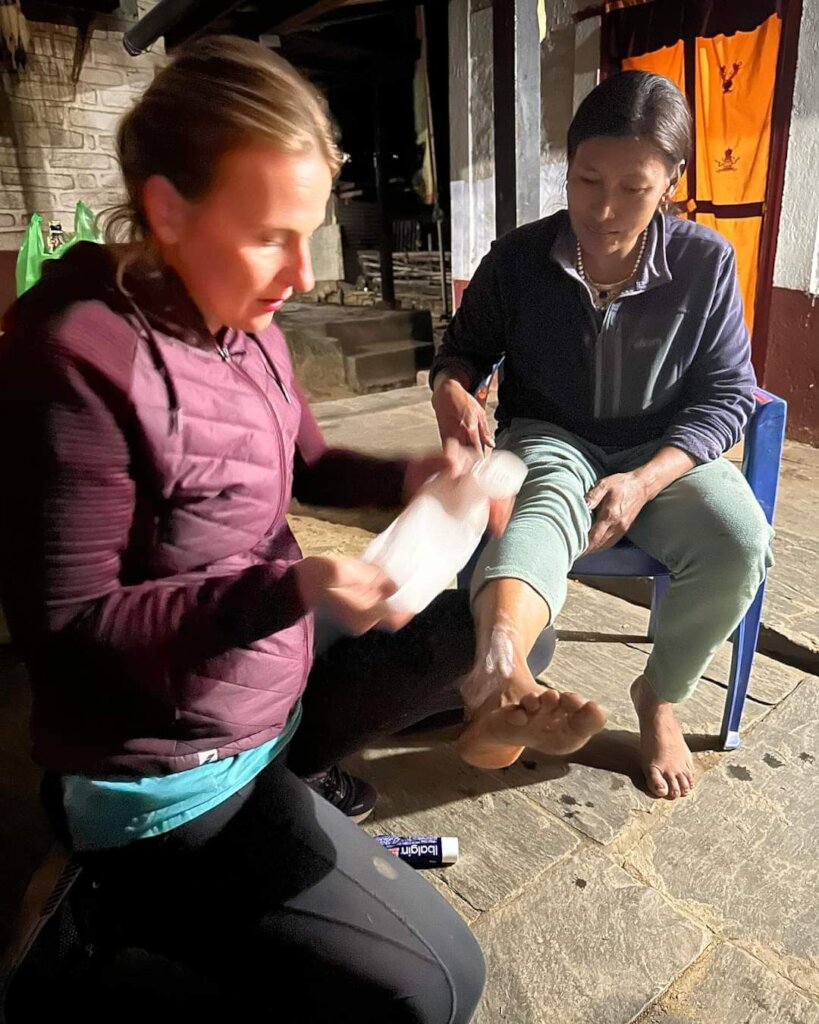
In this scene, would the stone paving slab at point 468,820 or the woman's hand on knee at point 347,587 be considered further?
the stone paving slab at point 468,820

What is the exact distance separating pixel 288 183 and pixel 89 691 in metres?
0.71

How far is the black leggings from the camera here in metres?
1.02

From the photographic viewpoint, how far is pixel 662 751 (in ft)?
5.71

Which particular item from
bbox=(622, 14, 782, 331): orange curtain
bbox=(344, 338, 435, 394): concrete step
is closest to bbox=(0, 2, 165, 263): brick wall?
bbox=(344, 338, 435, 394): concrete step

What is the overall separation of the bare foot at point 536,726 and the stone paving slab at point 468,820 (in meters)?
0.43

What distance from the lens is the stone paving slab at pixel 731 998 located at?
4.07ft

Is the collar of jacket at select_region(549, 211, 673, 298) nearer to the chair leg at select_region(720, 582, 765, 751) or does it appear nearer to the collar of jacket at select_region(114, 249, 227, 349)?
the chair leg at select_region(720, 582, 765, 751)

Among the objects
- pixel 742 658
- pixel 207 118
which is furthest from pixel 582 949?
pixel 207 118

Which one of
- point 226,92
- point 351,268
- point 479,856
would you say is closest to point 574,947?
point 479,856

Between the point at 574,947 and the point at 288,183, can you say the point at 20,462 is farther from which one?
the point at 574,947

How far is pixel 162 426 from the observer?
1.00 m

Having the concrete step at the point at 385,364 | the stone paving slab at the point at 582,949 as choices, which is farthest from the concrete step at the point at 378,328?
the stone paving slab at the point at 582,949

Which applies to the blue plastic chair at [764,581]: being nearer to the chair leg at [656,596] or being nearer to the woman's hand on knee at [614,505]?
the woman's hand on knee at [614,505]

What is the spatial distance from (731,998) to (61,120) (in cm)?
704
